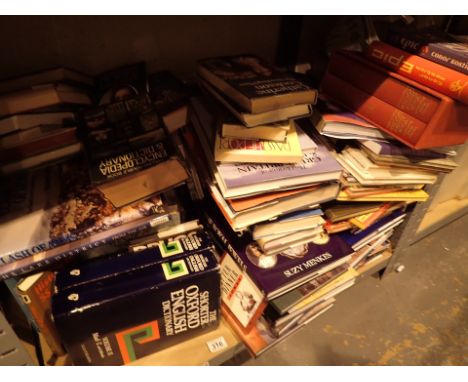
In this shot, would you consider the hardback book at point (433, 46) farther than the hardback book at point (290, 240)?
No

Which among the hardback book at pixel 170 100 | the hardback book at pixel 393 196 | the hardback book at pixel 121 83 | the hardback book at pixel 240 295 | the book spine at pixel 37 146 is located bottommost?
the hardback book at pixel 240 295

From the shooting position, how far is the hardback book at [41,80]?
2.03ft

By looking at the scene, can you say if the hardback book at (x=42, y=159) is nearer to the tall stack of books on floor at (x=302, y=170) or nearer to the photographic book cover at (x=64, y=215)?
the photographic book cover at (x=64, y=215)

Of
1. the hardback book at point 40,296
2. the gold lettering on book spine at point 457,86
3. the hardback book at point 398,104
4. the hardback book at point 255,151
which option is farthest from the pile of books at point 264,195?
the hardback book at point 40,296

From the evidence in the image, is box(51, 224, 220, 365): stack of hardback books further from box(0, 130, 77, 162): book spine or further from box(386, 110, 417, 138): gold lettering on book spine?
box(386, 110, 417, 138): gold lettering on book spine

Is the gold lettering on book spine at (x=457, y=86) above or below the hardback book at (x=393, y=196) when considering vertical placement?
above

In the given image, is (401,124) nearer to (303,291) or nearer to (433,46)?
(433,46)

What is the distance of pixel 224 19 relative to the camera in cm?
84

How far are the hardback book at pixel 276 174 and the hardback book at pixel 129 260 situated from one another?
5.7 inches

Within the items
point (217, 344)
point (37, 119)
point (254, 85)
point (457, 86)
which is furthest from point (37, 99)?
point (457, 86)

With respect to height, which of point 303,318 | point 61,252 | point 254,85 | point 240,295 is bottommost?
point 303,318

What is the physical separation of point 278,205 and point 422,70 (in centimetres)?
36

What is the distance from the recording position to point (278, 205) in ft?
2.12

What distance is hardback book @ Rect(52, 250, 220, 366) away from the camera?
1.89 feet
